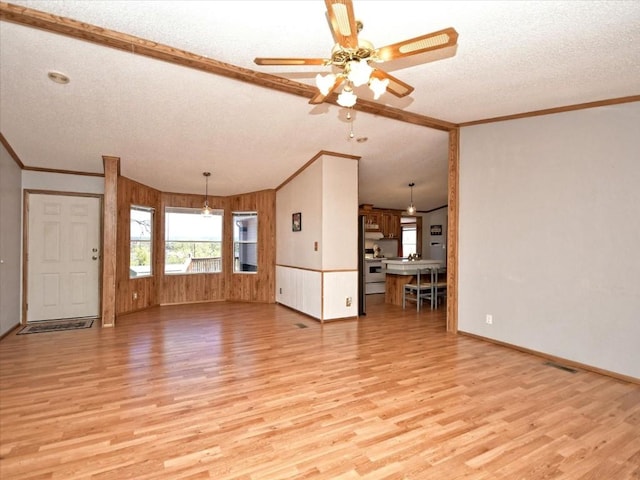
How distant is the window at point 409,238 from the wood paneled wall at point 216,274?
4.55 metres

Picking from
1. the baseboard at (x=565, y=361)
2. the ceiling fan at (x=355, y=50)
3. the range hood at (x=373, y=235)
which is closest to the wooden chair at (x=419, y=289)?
the baseboard at (x=565, y=361)

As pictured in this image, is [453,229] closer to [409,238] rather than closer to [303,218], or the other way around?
[303,218]

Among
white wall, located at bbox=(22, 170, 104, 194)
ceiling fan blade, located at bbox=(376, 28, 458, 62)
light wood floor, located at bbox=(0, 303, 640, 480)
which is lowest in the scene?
light wood floor, located at bbox=(0, 303, 640, 480)

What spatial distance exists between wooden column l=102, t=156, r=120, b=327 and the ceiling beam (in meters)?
2.92

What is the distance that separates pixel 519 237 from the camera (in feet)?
13.3

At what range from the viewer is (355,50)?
2016 mm

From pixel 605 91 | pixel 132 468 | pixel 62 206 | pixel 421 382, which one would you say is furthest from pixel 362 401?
pixel 62 206

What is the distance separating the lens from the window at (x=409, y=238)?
33.4ft

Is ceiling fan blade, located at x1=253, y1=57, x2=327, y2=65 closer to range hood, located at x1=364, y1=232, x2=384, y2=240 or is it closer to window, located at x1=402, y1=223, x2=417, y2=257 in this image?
range hood, located at x1=364, y1=232, x2=384, y2=240

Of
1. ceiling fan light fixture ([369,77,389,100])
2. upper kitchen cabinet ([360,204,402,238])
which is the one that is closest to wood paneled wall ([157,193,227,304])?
upper kitchen cabinet ([360,204,402,238])

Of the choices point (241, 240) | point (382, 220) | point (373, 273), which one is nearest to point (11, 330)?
point (241, 240)

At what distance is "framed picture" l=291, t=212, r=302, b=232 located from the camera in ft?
20.4

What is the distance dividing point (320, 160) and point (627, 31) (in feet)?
12.6

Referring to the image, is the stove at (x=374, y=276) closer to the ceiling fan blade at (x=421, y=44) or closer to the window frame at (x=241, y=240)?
the window frame at (x=241, y=240)
